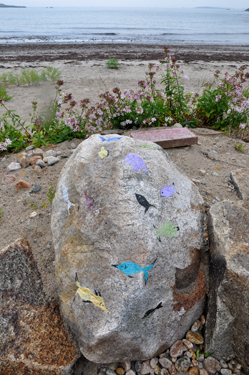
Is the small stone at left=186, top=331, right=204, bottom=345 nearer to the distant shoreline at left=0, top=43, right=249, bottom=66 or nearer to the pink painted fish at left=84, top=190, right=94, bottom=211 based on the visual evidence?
the pink painted fish at left=84, top=190, right=94, bottom=211

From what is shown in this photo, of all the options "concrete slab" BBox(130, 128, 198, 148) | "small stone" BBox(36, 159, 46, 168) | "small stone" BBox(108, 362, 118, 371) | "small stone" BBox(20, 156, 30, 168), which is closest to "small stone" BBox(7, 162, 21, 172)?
"small stone" BBox(20, 156, 30, 168)

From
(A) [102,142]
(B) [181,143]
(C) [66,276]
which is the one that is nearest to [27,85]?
(B) [181,143]

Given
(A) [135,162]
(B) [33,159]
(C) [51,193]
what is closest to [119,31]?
(B) [33,159]

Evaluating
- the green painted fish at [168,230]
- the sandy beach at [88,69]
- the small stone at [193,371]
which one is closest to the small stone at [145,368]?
the small stone at [193,371]

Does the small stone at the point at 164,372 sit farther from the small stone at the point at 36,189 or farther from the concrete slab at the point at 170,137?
the concrete slab at the point at 170,137

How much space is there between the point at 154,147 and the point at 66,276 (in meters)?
1.30

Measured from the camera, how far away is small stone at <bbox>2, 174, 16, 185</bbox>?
3.19m

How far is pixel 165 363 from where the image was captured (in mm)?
1771

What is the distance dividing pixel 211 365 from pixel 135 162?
1446mm

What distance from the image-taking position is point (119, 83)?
32.3ft

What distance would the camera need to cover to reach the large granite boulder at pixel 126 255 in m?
1.58

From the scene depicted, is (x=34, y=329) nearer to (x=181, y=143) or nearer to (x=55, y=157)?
(x=55, y=157)

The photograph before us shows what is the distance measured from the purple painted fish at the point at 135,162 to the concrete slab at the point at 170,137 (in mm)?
1467

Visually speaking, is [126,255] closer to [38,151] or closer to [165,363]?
[165,363]
